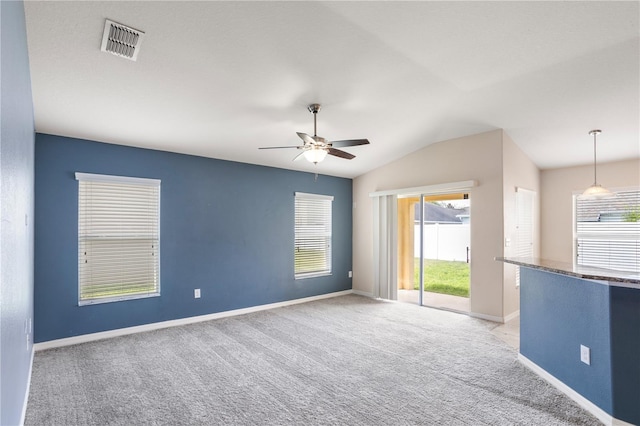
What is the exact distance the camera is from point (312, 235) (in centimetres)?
659

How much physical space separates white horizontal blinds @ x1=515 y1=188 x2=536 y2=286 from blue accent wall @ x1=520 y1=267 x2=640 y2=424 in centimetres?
230

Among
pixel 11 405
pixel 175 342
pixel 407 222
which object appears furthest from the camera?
pixel 407 222

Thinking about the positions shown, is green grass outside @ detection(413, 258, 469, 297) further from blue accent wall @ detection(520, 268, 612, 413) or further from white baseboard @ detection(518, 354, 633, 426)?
white baseboard @ detection(518, 354, 633, 426)

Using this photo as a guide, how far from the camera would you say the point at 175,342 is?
13.5ft

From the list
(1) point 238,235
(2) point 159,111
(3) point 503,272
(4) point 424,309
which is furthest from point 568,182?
(2) point 159,111

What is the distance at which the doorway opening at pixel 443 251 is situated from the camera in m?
5.78

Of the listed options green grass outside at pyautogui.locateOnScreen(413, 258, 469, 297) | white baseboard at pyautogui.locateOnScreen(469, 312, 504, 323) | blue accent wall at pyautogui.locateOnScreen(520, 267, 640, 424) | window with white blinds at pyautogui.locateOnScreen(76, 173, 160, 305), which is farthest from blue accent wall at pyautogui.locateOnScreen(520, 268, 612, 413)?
window with white blinds at pyautogui.locateOnScreen(76, 173, 160, 305)

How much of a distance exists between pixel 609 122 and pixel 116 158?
21.3ft

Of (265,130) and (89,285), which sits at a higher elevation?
(265,130)

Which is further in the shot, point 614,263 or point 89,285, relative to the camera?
point 614,263

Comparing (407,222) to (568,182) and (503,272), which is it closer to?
(503,272)

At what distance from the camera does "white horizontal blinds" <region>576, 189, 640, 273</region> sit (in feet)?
18.0

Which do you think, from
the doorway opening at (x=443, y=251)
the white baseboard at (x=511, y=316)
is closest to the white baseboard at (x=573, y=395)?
the white baseboard at (x=511, y=316)

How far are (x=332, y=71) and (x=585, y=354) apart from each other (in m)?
3.25
